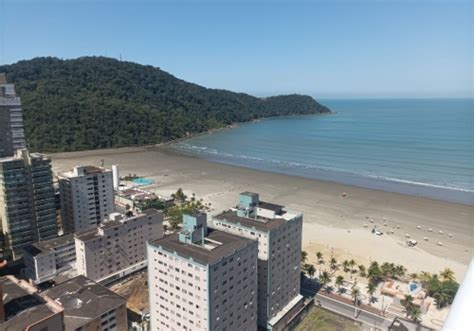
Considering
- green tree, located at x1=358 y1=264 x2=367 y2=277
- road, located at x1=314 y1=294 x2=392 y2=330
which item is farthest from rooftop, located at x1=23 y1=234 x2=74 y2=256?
green tree, located at x1=358 y1=264 x2=367 y2=277

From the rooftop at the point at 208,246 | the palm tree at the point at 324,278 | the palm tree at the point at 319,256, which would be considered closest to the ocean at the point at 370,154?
the palm tree at the point at 319,256

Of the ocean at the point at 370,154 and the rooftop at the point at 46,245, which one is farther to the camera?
the ocean at the point at 370,154

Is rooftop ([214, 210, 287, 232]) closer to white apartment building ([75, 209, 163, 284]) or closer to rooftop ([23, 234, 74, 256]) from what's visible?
white apartment building ([75, 209, 163, 284])

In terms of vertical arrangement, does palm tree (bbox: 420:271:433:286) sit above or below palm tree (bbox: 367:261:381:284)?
below

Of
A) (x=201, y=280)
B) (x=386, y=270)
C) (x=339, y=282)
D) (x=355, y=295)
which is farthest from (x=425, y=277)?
(x=201, y=280)

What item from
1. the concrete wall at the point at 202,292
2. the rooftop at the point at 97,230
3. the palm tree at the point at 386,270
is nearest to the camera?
the concrete wall at the point at 202,292

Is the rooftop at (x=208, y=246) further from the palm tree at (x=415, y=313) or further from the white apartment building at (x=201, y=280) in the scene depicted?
the palm tree at (x=415, y=313)

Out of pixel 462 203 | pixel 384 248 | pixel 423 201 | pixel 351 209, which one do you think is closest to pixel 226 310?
pixel 384 248
